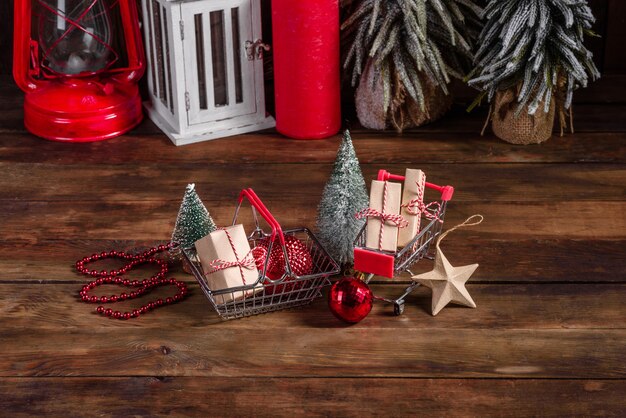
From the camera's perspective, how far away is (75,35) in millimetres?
2203

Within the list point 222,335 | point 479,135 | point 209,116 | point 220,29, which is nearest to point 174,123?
point 209,116

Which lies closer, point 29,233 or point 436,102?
point 29,233

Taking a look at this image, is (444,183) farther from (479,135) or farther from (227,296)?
(227,296)

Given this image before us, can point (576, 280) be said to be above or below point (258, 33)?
below

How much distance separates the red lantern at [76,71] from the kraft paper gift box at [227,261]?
84 cm

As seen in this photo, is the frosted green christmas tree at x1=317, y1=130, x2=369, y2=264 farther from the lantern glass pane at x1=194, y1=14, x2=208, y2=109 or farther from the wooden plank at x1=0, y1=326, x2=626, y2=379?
the lantern glass pane at x1=194, y1=14, x2=208, y2=109

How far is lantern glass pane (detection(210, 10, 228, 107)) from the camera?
2176 millimetres

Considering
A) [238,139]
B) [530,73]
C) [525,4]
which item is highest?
[525,4]

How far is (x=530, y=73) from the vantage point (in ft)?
6.84

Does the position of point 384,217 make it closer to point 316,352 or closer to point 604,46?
point 316,352

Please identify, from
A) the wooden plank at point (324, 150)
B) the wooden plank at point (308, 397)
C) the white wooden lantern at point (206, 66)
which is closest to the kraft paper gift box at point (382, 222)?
the wooden plank at point (308, 397)

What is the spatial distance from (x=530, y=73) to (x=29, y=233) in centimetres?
110

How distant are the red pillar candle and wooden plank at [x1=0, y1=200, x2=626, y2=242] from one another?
34 centimetres

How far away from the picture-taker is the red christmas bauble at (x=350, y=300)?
1.52 metres
